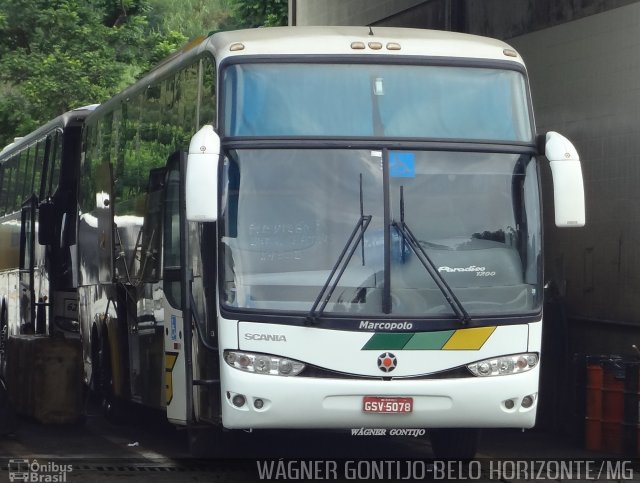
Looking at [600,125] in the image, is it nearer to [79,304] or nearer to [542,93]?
[542,93]

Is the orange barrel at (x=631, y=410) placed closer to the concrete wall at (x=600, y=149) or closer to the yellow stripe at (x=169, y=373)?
the concrete wall at (x=600, y=149)

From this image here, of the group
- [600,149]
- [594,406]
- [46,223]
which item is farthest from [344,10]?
[594,406]

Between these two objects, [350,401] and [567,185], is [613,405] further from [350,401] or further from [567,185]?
[350,401]

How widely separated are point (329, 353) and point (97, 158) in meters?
7.20

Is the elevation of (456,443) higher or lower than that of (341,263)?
lower

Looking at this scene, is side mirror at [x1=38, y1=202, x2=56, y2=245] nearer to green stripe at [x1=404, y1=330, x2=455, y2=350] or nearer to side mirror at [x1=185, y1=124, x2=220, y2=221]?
side mirror at [x1=185, y1=124, x2=220, y2=221]

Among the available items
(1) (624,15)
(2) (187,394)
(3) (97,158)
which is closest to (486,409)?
(2) (187,394)

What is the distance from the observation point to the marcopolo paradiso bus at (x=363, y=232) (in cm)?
909

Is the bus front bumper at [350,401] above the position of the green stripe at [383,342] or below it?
below

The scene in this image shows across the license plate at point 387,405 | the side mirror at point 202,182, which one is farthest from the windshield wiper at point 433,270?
the side mirror at point 202,182

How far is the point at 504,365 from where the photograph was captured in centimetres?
935

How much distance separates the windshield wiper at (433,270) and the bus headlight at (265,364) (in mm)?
1107

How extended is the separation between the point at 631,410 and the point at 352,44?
471 cm

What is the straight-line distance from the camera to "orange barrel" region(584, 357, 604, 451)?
12.7m
